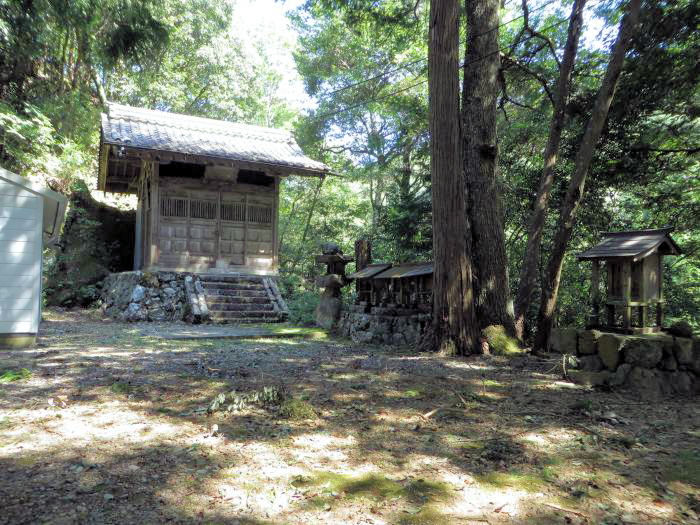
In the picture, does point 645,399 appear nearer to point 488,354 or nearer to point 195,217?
point 488,354

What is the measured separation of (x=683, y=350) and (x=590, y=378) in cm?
93

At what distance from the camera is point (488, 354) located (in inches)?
246

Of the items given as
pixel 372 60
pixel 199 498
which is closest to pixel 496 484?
pixel 199 498

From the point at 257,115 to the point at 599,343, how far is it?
2292cm

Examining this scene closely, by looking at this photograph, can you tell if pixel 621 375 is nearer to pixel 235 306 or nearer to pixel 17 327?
pixel 17 327

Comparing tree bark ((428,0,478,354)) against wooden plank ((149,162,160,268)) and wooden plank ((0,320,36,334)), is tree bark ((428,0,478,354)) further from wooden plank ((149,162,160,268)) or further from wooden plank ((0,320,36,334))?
wooden plank ((149,162,160,268))

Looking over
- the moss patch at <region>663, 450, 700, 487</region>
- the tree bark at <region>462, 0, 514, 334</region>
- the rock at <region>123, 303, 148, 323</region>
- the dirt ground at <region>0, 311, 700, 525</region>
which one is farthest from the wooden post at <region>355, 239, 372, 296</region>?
the moss patch at <region>663, 450, 700, 487</region>

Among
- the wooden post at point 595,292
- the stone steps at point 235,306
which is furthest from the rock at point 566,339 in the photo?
the stone steps at point 235,306

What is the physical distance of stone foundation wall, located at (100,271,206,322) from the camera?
11578 millimetres

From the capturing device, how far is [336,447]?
10.2ft

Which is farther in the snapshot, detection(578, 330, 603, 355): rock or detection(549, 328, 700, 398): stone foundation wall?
detection(578, 330, 603, 355): rock

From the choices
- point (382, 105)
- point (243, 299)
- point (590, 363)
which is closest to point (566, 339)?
point (590, 363)

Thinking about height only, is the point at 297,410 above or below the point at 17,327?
below

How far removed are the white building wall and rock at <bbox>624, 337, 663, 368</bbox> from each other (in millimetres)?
7733
